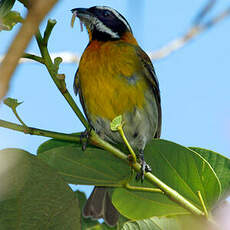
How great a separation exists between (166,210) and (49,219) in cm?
55

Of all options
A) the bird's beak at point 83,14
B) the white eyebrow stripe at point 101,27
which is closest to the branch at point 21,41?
the bird's beak at point 83,14

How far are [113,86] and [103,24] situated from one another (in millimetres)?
1000

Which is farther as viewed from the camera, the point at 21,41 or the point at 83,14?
the point at 83,14

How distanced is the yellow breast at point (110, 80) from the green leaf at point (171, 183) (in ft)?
A: 4.93

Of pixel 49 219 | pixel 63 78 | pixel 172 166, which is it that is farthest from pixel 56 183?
pixel 172 166

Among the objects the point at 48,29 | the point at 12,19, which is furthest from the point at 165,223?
the point at 12,19

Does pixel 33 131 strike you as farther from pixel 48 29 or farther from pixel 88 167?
pixel 88 167

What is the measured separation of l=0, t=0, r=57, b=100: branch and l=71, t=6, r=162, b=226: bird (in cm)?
281

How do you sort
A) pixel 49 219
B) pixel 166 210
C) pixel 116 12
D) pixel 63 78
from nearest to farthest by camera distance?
pixel 63 78 < pixel 49 219 < pixel 166 210 < pixel 116 12

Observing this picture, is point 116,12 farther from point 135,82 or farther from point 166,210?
point 166,210

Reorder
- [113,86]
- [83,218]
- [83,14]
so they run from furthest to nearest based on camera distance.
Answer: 1. [83,14]
2. [113,86]
3. [83,218]

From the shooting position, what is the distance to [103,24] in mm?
4328

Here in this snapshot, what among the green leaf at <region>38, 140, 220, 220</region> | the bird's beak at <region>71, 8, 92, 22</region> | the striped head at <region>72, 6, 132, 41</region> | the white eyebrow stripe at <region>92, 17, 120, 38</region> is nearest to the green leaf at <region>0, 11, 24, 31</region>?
the green leaf at <region>38, 140, 220, 220</region>

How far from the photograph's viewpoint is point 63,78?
1.62m
